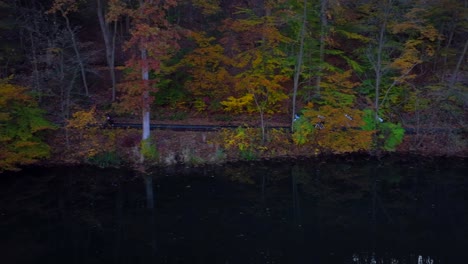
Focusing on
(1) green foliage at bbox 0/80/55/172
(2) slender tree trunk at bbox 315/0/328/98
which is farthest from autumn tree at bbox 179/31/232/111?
(1) green foliage at bbox 0/80/55/172

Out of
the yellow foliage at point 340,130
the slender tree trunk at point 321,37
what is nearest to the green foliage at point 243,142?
the yellow foliage at point 340,130

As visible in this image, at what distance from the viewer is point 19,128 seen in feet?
58.7

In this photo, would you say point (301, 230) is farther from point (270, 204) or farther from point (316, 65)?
point (316, 65)

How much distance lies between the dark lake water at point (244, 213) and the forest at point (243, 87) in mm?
1389

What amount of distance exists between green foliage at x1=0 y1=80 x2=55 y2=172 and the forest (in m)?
0.05

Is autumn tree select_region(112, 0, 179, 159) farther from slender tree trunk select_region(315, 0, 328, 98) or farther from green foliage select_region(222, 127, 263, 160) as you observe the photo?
slender tree trunk select_region(315, 0, 328, 98)

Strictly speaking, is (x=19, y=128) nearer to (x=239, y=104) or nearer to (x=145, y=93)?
(x=145, y=93)

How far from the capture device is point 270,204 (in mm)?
15461

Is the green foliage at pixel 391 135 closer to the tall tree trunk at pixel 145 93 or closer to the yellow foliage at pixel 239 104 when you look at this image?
the yellow foliage at pixel 239 104

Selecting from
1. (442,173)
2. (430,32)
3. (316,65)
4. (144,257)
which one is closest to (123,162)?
(144,257)

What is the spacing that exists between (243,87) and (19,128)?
10.2 meters

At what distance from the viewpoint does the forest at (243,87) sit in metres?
18.6

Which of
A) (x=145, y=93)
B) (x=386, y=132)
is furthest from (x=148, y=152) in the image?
(x=386, y=132)

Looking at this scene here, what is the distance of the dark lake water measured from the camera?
11922mm
